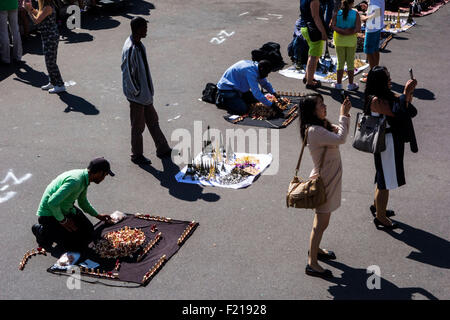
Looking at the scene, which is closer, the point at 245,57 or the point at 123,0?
the point at 245,57

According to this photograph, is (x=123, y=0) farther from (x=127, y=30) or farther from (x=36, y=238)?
(x=36, y=238)

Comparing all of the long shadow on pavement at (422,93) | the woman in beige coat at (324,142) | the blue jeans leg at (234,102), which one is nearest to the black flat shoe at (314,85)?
the long shadow on pavement at (422,93)

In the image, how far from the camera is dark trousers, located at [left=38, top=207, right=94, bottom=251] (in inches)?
280

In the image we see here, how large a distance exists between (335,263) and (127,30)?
1062 centimetres

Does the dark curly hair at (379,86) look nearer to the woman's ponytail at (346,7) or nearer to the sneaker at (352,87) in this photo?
the woman's ponytail at (346,7)

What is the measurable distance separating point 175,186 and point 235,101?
9.09 feet

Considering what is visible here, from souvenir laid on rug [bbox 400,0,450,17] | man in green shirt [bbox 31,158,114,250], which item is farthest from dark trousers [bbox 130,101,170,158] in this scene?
souvenir laid on rug [bbox 400,0,450,17]

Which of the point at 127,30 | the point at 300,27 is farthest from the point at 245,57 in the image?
the point at 127,30

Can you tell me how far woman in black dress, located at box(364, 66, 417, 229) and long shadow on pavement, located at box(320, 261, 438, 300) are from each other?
1.15 metres

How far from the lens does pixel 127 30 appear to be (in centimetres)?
1591

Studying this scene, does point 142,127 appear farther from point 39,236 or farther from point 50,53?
point 50,53

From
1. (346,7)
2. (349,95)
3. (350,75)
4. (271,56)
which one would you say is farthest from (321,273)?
(271,56)

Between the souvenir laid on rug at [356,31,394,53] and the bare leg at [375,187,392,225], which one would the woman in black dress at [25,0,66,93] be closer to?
the souvenir laid on rug at [356,31,394,53]

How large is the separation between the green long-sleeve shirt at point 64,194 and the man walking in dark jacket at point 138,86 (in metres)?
2.21
